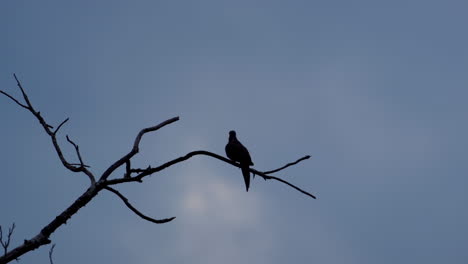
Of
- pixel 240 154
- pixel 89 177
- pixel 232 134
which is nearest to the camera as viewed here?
pixel 89 177

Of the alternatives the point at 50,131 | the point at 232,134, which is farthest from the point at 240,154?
the point at 50,131

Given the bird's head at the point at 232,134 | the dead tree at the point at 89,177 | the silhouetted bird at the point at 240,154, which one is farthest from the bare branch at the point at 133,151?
the bird's head at the point at 232,134

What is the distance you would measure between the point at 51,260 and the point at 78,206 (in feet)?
6.74

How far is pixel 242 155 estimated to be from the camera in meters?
9.47

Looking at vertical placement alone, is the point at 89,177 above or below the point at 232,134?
below

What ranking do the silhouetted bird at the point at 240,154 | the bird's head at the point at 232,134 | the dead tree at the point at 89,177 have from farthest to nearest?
1. the bird's head at the point at 232,134
2. the silhouetted bird at the point at 240,154
3. the dead tree at the point at 89,177

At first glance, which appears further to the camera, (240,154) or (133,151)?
(240,154)

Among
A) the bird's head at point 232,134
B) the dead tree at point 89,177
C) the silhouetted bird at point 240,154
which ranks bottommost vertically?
the dead tree at point 89,177

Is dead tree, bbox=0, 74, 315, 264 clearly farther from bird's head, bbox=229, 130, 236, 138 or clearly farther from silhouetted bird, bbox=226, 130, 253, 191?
bird's head, bbox=229, 130, 236, 138

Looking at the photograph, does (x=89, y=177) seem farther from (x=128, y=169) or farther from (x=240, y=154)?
(x=240, y=154)

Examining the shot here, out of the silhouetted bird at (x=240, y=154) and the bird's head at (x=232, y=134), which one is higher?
the bird's head at (x=232, y=134)

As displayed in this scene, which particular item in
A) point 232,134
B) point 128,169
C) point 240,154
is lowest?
point 128,169

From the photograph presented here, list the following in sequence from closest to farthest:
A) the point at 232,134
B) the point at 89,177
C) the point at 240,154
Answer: the point at 89,177 < the point at 240,154 < the point at 232,134

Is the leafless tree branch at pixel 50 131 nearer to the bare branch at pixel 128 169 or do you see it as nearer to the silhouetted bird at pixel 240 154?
the bare branch at pixel 128 169
